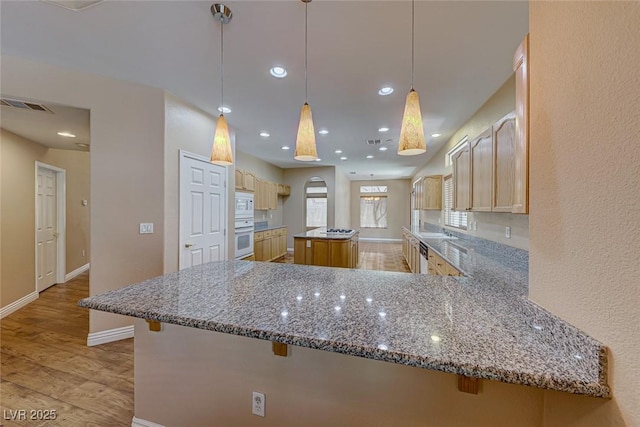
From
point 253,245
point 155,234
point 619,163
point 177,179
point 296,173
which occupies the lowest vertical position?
point 253,245

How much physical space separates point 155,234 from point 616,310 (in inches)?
131

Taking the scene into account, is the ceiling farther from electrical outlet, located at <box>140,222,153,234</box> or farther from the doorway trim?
the doorway trim

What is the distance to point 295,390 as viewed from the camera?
1.24 meters

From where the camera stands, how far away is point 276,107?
10.6 ft

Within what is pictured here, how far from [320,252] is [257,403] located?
3.48 meters

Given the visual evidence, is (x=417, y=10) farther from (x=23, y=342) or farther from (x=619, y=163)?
(x=23, y=342)

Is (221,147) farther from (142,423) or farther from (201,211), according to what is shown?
(142,423)

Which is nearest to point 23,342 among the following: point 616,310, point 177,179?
point 177,179

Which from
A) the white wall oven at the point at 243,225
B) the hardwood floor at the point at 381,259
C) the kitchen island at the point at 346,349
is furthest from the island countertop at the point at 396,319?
the hardwood floor at the point at 381,259

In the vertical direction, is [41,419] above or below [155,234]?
below

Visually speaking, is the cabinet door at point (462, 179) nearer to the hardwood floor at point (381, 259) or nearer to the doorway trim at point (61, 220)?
the hardwood floor at point (381, 259)

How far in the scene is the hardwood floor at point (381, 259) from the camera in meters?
6.05

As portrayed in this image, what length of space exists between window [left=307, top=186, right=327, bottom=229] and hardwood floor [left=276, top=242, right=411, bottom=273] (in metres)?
2.01

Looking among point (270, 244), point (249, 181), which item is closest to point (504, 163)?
point (249, 181)
